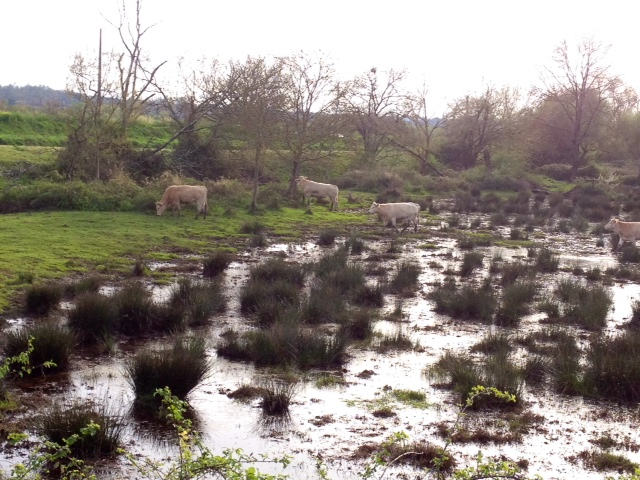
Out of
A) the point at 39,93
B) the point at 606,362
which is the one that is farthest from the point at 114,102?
the point at 39,93

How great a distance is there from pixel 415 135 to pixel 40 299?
118ft

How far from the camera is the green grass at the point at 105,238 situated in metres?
14.0

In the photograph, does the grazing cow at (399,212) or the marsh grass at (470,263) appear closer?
the marsh grass at (470,263)

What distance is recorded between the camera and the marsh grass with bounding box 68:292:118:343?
9.82m

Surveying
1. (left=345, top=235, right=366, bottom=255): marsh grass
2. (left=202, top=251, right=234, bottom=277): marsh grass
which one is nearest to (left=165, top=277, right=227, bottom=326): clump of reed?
(left=202, top=251, right=234, bottom=277): marsh grass

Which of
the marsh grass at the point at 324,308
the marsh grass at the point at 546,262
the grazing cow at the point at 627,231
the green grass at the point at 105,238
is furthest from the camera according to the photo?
the grazing cow at the point at 627,231

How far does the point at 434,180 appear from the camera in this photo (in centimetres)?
3838

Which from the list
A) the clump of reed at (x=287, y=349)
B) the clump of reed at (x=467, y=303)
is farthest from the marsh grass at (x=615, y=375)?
the clump of reed at (x=467, y=303)

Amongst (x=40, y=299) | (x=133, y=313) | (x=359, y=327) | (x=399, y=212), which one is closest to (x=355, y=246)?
(x=399, y=212)

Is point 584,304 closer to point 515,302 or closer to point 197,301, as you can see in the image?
point 515,302

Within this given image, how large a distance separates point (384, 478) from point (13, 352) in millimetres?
4709

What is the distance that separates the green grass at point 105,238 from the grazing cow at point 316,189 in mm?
3115

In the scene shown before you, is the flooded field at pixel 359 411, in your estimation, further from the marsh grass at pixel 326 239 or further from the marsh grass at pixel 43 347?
the marsh grass at pixel 326 239

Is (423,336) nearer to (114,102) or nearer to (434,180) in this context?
(114,102)
